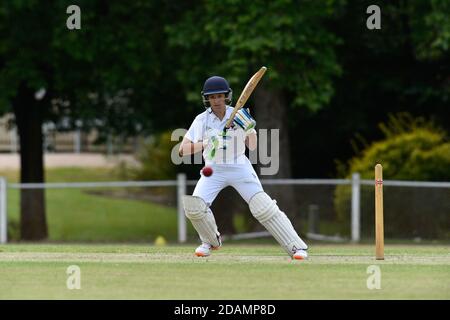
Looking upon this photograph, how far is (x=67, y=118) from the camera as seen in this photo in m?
26.8

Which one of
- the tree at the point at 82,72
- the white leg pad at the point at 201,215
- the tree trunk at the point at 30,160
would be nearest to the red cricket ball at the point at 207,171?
the white leg pad at the point at 201,215

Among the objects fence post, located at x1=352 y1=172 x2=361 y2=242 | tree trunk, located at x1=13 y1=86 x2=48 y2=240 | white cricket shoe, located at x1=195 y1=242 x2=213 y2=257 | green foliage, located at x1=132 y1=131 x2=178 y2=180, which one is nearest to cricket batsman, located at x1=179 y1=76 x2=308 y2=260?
white cricket shoe, located at x1=195 y1=242 x2=213 y2=257

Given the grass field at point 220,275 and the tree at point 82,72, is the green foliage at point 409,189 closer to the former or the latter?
the tree at point 82,72

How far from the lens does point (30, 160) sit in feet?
83.8

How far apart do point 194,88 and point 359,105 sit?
4.48m

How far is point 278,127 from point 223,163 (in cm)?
1181

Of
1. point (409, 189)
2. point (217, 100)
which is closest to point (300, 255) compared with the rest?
point (217, 100)

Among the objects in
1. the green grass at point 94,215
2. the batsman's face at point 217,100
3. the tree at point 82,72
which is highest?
the tree at point 82,72

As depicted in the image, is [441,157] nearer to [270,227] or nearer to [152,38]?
[152,38]

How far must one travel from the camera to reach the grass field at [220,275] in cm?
952

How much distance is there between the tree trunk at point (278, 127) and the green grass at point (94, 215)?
1813 mm

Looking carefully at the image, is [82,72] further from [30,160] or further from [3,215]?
[3,215]

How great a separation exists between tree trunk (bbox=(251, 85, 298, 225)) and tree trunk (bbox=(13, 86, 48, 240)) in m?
4.66

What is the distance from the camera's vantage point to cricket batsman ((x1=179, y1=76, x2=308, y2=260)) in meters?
11.5
